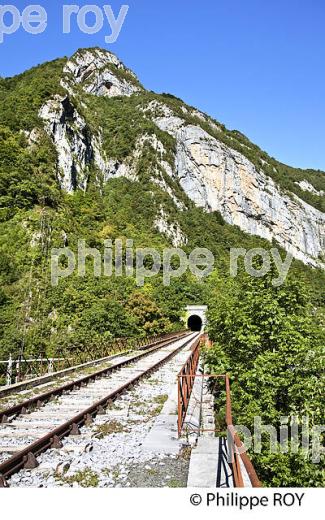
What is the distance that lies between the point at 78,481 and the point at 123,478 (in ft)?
1.96

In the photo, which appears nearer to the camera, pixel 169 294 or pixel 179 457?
pixel 179 457

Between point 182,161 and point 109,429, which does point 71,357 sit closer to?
point 109,429

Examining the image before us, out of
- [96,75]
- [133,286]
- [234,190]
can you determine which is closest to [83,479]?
[133,286]

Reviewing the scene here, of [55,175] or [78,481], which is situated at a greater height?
[55,175]

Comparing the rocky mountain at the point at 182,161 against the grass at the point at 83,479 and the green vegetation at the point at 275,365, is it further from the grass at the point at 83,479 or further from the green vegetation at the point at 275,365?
the grass at the point at 83,479

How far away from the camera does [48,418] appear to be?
928 centimetres

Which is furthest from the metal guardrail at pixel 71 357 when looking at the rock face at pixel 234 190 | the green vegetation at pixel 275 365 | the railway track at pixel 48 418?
the rock face at pixel 234 190

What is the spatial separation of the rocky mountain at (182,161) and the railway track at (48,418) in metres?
76.0

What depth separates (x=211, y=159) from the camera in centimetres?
12069

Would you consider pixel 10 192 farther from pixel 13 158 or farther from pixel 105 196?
pixel 105 196

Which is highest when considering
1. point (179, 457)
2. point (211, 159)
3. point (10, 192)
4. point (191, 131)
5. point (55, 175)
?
point (191, 131)

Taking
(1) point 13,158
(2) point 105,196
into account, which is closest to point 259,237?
(2) point 105,196

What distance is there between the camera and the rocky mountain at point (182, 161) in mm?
111688

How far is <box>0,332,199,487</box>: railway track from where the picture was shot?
20.9 ft
